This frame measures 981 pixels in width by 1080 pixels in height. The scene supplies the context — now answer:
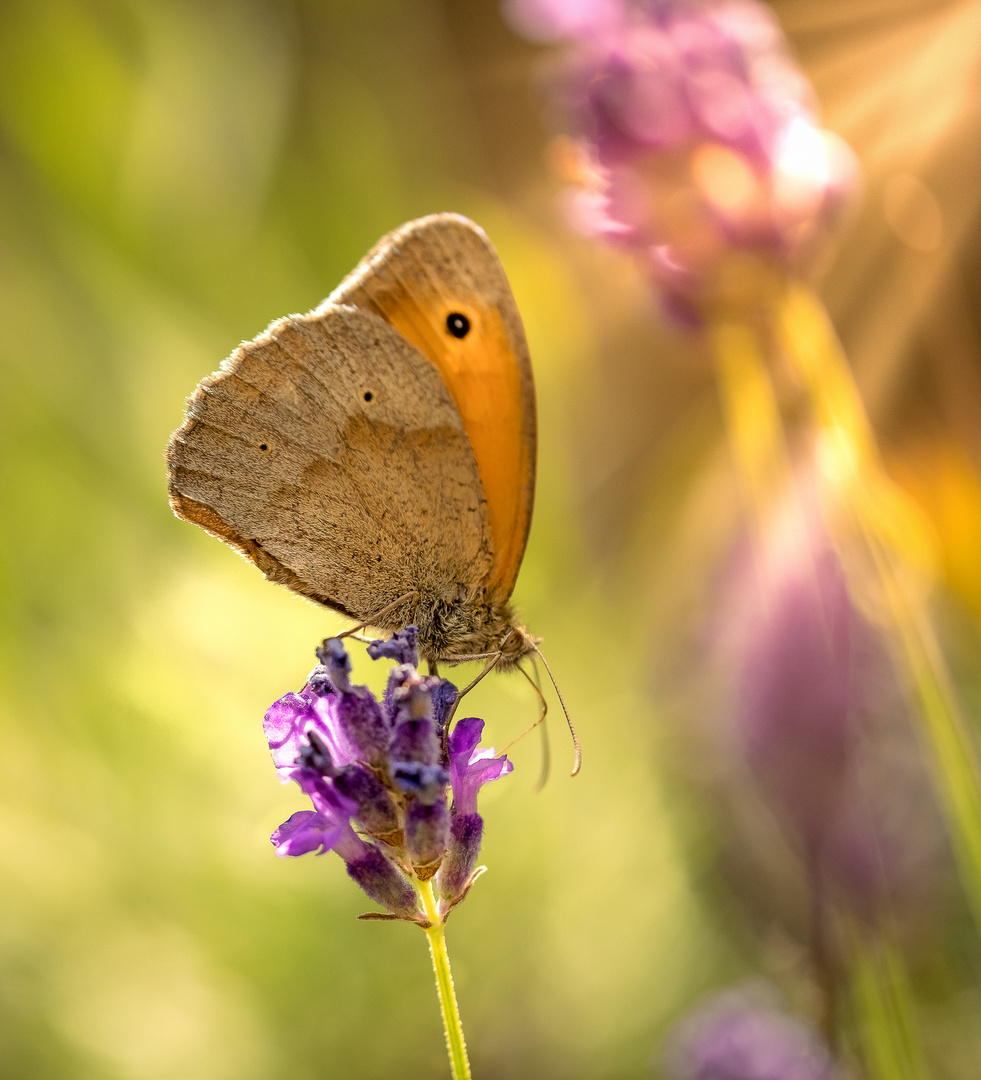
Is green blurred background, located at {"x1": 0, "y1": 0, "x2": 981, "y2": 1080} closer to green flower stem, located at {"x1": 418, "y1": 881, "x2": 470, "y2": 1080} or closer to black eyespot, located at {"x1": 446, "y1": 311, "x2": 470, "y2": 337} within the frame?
black eyespot, located at {"x1": 446, "y1": 311, "x2": 470, "y2": 337}

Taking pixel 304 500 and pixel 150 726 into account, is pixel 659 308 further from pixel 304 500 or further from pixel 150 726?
pixel 150 726

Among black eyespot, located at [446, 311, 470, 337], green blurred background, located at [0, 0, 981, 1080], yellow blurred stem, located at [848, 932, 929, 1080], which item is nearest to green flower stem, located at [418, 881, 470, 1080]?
yellow blurred stem, located at [848, 932, 929, 1080]

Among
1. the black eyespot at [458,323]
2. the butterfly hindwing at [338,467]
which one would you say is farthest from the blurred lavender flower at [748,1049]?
the black eyespot at [458,323]

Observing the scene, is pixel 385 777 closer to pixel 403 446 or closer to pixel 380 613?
pixel 380 613

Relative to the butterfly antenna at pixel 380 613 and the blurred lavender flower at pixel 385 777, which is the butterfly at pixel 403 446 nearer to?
the butterfly antenna at pixel 380 613

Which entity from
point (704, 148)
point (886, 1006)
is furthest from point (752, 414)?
point (886, 1006)
